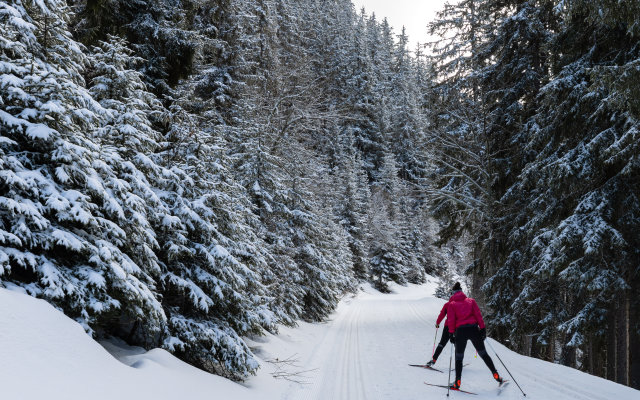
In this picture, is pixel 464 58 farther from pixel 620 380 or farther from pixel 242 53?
pixel 620 380

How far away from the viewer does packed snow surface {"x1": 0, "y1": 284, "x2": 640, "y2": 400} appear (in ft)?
10.9

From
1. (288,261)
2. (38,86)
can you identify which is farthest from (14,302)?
(288,261)

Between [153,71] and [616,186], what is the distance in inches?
481

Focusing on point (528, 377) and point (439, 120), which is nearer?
point (528, 377)

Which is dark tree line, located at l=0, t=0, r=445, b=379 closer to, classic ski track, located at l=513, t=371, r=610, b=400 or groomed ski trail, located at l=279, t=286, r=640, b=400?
groomed ski trail, located at l=279, t=286, r=640, b=400

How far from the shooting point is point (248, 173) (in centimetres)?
1362

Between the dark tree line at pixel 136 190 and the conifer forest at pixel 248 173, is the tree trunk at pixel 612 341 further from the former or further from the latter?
the dark tree line at pixel 136 190

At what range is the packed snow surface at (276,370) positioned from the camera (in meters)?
3.34

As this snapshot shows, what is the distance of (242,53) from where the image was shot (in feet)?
63.4

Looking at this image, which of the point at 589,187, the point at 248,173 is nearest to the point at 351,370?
the point at 589,187

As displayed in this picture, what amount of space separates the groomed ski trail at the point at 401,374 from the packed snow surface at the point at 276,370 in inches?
0.7

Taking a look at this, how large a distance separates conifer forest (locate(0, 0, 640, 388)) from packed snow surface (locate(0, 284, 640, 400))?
55 centimetres

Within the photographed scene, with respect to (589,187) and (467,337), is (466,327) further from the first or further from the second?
(589,187)

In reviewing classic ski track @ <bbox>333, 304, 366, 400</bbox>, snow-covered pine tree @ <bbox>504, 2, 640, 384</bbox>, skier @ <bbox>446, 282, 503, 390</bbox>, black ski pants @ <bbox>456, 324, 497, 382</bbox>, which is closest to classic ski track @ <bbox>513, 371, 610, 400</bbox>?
skier @ <bbox>446, 282, 503, 390</bbox>
